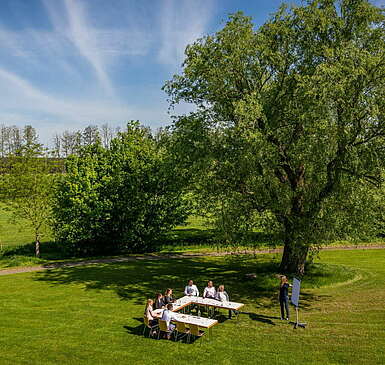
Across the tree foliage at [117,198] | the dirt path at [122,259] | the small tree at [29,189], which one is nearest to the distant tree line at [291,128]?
the dirt path at [122,259]

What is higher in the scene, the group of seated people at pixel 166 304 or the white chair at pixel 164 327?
the group of seated people at pixel 166 304

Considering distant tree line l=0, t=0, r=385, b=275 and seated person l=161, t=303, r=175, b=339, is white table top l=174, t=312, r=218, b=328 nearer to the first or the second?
seated person l=161, t=303, r=175, b=339

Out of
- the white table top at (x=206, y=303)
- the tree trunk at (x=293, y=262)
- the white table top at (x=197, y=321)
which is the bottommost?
the white table top at (x=197, y=321)

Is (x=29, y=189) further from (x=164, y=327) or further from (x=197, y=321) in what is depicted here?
(x=197, y=321)

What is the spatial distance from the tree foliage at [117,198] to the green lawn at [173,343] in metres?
6.13

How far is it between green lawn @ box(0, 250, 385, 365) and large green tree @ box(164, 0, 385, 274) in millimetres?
3242

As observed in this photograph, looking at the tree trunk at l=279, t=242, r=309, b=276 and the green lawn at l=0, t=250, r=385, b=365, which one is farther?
the tree trunk at l=279, t=242, r=309, b=276

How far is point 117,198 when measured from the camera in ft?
105

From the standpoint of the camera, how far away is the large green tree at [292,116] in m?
16.6

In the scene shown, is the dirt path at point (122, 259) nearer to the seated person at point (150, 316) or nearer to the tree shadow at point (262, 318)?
the tree shadow at point (262, 318)

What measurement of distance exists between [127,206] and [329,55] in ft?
68.9

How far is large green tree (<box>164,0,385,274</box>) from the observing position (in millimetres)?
16578

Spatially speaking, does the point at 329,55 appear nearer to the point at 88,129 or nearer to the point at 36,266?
the point at 36,266

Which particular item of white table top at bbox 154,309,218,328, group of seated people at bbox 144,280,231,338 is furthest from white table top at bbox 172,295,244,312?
white table top at bbox 154,309,218,328
